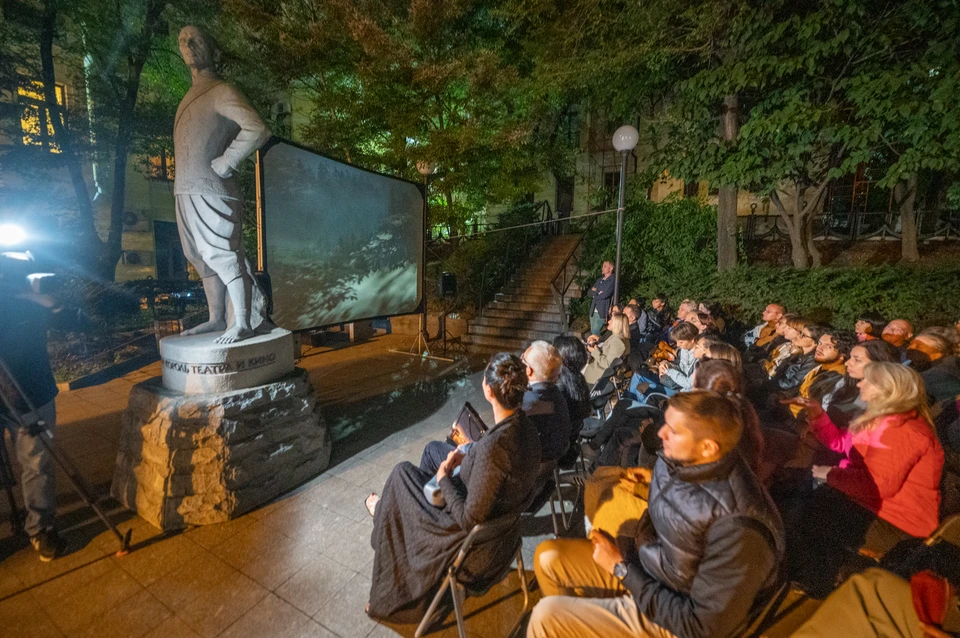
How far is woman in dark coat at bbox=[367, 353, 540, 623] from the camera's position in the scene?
183 cm

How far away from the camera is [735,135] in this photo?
7.57 meters

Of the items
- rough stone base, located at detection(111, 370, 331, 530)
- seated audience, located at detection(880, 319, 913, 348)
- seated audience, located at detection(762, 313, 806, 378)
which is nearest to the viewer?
rough stone base, located at detection(111, 370, 331, 530)

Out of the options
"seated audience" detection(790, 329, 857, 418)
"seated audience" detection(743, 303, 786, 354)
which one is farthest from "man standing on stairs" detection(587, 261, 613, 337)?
"seated audience" detection(790, 329, 857, 418)

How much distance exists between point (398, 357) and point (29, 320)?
5.52 metres

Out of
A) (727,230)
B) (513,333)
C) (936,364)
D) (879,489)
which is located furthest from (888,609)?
(727,230)

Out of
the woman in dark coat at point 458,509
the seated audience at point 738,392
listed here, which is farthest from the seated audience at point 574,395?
the woman in dark coat at point 458,509

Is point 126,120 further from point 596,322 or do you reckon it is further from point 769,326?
point 769,326

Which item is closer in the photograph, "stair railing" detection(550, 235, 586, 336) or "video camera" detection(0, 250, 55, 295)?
"video camera" detection(0, 250, 55, 295)

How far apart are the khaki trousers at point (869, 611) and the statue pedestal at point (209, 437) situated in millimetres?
3371

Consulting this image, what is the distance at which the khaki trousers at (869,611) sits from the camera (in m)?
1.14

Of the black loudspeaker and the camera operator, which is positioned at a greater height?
the black loudspeaker

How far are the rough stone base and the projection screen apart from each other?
1.86m

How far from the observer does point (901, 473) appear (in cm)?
208

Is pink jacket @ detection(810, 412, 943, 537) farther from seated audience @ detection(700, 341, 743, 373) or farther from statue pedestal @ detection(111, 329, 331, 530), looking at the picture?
statue pedestal @ detection(111, 329, 331, 530)
